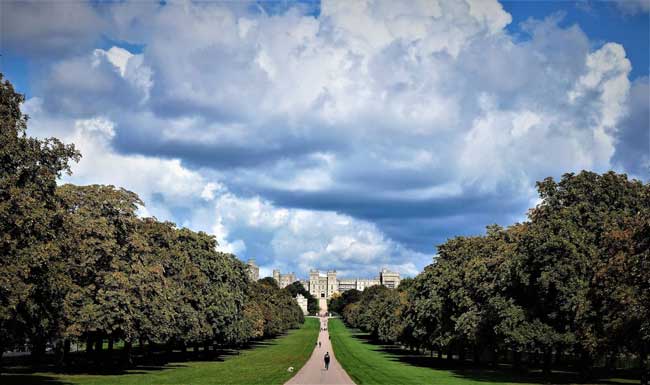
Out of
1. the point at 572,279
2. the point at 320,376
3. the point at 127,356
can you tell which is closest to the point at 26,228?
the point at 320,376

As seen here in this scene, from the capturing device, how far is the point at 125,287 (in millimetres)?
51406

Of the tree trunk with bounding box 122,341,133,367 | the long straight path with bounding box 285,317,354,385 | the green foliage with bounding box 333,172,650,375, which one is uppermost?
the green foliage with bounding box 333,172,650,375

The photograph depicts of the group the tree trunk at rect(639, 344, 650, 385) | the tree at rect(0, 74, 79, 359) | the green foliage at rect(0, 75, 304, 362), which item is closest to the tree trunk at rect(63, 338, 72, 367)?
the green foliage at rect(0, 75, 304, 362)

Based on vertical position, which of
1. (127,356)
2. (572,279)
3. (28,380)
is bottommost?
(28,380)

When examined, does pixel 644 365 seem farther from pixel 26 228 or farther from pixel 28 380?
pixel 28 380

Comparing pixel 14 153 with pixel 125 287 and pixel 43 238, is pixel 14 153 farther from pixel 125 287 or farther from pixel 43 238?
pixel 125 287

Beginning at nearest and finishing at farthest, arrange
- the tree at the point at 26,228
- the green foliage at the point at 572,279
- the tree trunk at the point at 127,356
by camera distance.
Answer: the tree at the point at 26,228
the green foliage at the point at 572,279
the tree trunk at the point at 127,356

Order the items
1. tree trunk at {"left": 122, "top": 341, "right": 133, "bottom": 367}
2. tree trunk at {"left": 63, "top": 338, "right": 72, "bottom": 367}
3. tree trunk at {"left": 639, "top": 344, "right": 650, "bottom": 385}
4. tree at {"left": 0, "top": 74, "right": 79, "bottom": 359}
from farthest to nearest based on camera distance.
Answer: tree trunk at {"left": 122, "top": 341, "right": 133, "bottom": 367} → tree trunk at {"left": 63, "top": 338, "right": 72, "bottom": 367} → tree trunk at {"left": 639, "top": 344, "right": 650, "bottom": 385} → tree at {"left": 0, "top": 74, "right": 79, "bottom": 359}

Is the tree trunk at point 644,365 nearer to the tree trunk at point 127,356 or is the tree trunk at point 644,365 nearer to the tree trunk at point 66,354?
the tree trunk at point 127,356

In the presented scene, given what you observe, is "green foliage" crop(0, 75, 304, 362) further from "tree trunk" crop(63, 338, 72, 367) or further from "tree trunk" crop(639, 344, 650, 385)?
"tree trunk" crop(639, 344, 650, 385)

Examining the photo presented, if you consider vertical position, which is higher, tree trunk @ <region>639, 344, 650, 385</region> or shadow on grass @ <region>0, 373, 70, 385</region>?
tree trunk @ <region>639, 344, 650, 385</region>

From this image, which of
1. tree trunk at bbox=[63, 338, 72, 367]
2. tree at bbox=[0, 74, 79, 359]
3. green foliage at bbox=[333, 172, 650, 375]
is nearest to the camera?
tree at bbox=[0, 74, 79, 359]

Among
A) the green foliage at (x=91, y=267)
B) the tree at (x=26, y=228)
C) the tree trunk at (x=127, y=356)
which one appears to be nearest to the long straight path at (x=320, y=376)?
the green foliage at (x=91, y=267)

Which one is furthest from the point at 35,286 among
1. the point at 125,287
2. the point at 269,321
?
the point at 269,321
